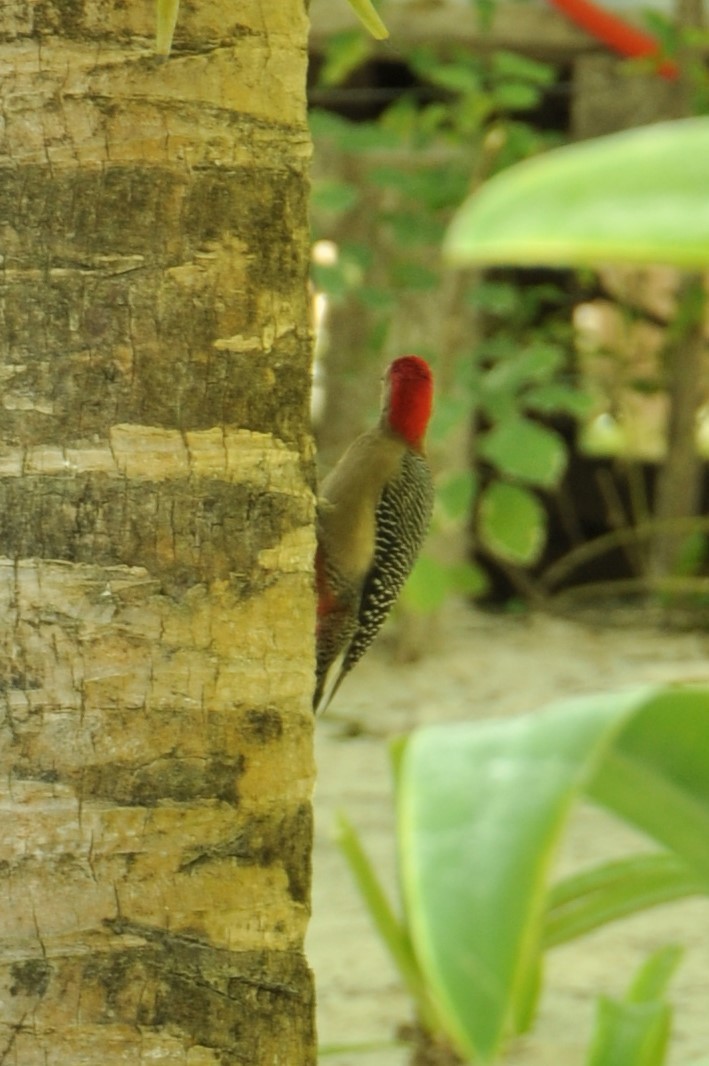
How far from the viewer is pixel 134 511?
0.98m

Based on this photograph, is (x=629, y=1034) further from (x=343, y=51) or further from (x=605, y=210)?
(x=343, y=51)

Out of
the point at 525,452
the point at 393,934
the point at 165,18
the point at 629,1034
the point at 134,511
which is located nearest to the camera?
the point at 165,18

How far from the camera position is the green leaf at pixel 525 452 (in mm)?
3061

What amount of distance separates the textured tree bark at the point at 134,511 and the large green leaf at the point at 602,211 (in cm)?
63

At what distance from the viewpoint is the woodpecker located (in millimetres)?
1535

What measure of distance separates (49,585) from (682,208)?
26.7 inches

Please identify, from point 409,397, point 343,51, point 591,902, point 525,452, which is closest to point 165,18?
point 409,397

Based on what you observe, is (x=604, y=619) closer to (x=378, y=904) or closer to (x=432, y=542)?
(x=432, y=542)

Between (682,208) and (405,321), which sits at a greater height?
(682,208)

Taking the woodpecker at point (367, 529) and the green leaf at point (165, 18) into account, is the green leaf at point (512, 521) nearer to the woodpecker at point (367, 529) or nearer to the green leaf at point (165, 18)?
the woodpecker at point (367, 529)

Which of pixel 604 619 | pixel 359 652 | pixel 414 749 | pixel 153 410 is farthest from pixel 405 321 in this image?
pixel 414 749

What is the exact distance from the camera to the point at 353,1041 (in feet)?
7.39

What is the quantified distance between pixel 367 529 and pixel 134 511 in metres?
0.59

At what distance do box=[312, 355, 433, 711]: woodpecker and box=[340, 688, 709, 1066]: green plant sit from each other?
959 mm
